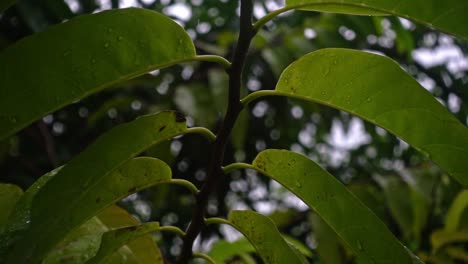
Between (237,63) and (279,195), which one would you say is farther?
(279,195)

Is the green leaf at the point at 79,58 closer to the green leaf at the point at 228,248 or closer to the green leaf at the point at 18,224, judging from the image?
the green leaf at the point at 18,224

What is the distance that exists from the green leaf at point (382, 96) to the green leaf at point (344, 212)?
3.1 inches

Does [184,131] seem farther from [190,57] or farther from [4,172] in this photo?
[4,172]

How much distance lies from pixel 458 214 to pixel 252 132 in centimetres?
74

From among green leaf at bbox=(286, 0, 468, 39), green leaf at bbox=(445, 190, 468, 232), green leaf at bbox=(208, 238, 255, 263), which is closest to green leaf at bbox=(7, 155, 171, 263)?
green leaf at bbox=(286, 0, 468, 39)

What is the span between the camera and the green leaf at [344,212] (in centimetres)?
62

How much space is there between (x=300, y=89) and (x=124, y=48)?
176mm

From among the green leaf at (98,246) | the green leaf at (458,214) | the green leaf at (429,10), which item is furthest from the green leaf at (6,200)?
the green leaf at (458,214)

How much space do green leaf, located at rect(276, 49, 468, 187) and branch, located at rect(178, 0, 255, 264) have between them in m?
0.05

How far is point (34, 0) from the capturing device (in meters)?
1.22

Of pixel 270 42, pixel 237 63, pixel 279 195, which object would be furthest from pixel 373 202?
pixel 279 195

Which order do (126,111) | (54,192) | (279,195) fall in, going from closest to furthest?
1. (54,192)
2. (126,111)
3. (279,195)

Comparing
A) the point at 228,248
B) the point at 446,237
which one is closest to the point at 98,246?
the point at 228,248

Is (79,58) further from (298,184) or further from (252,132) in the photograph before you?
(252,132)
